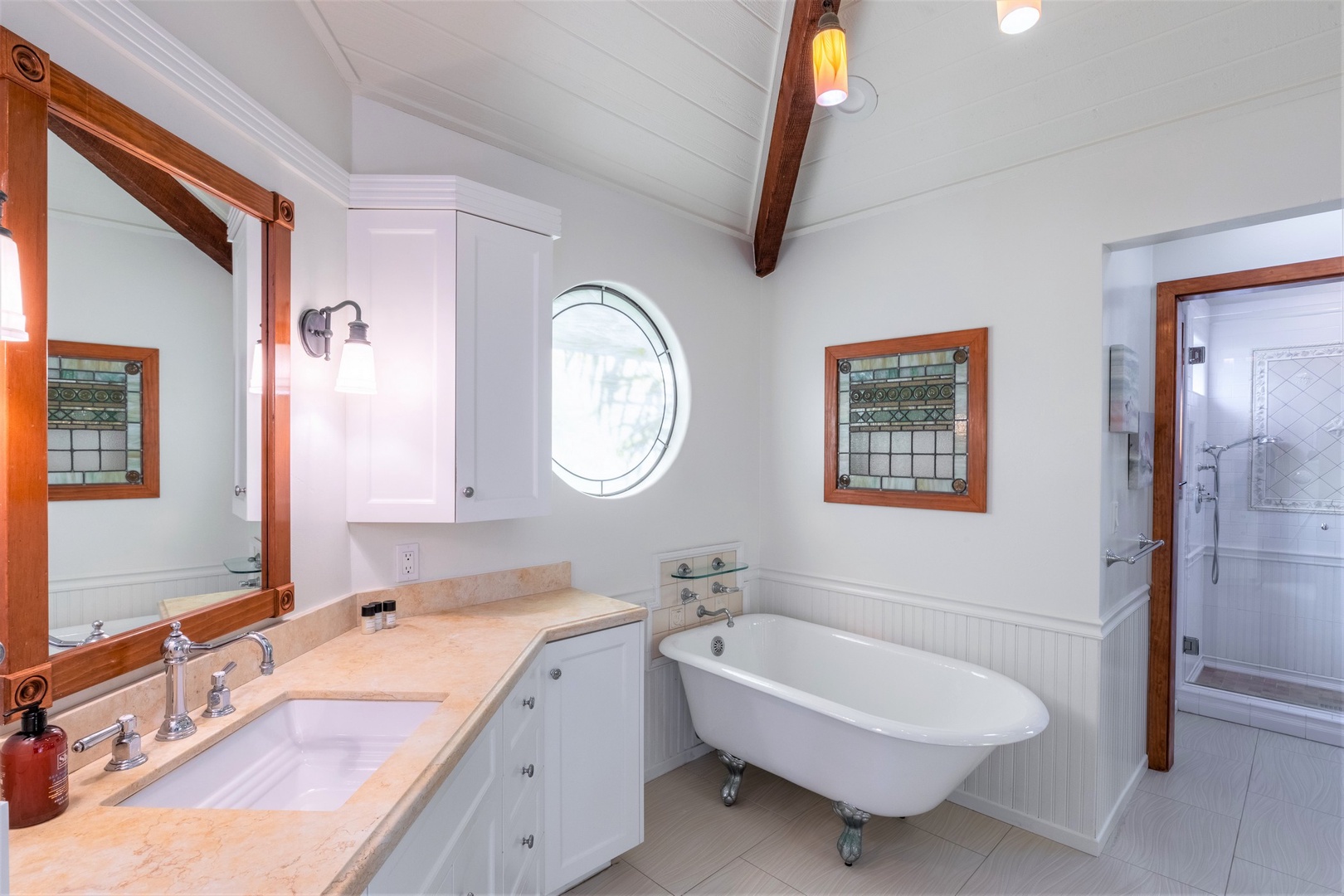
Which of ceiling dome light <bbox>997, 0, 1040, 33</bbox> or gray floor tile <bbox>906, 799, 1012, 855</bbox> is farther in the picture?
gray floor tile <bbox>906, 799, 1012, 855</bbox>

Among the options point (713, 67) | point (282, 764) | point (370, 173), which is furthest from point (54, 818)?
point (713, 67)

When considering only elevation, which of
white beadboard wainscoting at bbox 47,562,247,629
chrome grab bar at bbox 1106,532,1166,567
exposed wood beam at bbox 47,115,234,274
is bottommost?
chrome grab bar at bbox 1106,532,1166,567

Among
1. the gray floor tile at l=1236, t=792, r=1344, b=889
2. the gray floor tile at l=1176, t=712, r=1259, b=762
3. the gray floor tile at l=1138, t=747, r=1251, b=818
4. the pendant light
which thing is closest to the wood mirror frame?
the pendant light

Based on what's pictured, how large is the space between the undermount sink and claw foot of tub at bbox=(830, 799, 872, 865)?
5.30 ft

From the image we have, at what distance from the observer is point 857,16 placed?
7.02 feet

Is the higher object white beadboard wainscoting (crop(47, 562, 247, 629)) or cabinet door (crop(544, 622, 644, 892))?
white beadboard wainscoting (crop(47, 562, 247, 629))

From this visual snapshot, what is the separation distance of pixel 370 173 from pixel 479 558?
1.32 m

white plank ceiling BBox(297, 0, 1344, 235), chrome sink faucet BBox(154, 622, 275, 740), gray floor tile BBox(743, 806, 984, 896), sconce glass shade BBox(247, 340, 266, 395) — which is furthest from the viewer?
gray floor tile BBox(743, 806, 984, 896)

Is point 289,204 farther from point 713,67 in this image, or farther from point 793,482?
point 793,482

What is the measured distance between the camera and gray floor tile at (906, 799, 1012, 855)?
2414 millimetres

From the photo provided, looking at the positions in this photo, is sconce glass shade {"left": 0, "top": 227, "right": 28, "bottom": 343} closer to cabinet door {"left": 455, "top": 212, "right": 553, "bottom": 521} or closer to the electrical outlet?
cabinet door {"left": 455, "top": 212, "right": 553, "bottom": 521}

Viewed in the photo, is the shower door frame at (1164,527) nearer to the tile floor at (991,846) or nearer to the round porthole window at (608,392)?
the tile floor at (991,846)

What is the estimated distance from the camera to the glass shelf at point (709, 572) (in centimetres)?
295

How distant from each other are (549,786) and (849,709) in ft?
3.29
